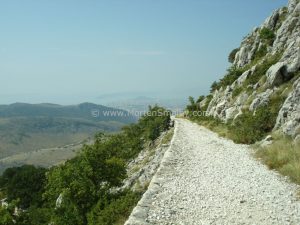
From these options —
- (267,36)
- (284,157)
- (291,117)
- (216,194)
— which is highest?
(267,36)

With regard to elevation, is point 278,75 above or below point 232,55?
below

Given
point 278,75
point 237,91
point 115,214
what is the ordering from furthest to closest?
point 237,91, point 278,75, point 115,214

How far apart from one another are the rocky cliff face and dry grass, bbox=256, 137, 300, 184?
175 cm

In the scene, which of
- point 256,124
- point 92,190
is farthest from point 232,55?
point 92,190

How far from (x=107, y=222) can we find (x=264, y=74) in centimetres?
3236

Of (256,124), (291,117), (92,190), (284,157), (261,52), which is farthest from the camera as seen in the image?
(261,52)

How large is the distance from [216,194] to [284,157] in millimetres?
6683

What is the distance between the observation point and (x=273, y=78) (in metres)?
36.0

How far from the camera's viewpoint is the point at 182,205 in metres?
14.4

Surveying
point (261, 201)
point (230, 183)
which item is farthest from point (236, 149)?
point (261, 201)

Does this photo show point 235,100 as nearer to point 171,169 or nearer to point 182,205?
point 171,169

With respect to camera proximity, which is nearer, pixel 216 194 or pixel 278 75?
pixel 216 194

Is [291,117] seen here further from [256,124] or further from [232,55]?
[232,55]

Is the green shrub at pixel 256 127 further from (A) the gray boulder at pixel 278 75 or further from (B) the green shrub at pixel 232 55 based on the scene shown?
(B) the green shrub at pixel 232 55
